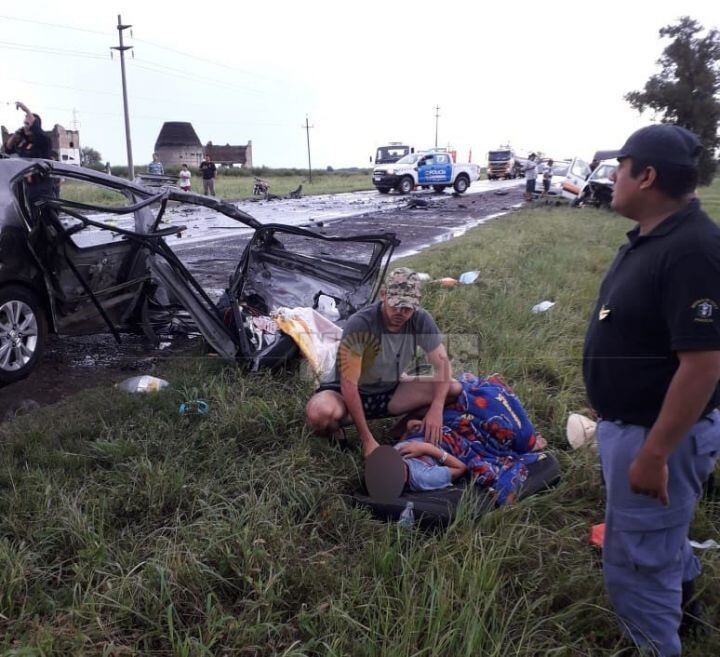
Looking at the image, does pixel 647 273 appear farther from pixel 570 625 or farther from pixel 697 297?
pixel 570 625

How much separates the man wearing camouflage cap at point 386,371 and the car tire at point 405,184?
24.1 m

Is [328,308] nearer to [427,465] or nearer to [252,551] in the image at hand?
[427,465]

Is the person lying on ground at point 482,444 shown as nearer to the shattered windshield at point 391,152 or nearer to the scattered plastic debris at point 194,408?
the scattered plastic debris at point 194,408

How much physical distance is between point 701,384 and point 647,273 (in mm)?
334

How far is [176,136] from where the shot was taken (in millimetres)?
69625

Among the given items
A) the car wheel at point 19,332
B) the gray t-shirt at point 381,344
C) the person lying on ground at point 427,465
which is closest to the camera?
the person lying on ground at point 427,465

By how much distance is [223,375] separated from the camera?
4191mm

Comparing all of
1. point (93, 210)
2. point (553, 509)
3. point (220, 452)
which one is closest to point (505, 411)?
point (553, 509)

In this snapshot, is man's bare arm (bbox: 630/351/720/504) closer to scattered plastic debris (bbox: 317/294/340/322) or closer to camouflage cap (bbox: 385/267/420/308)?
camouflage cap (bbox: 385/267/420/308)

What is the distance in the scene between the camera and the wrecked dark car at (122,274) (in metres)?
4.07

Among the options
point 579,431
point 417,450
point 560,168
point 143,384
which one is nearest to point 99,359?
point 143,384

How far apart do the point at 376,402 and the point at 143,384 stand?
1683 mm

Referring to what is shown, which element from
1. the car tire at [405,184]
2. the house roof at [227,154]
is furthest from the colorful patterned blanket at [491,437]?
the house roof at [227,154]

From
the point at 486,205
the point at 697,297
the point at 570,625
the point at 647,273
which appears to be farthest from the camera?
the point at 486,205
